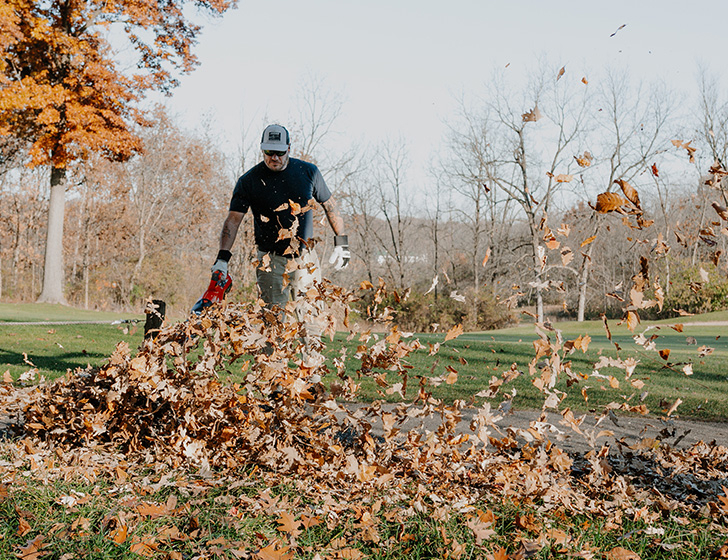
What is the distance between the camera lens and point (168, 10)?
64.2 feet

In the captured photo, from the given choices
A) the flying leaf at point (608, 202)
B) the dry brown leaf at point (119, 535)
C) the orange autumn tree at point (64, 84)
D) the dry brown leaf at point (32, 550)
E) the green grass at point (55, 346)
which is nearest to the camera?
the dry brown leaf at point (32, 550)

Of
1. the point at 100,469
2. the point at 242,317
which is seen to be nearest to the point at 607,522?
the point at 242,317

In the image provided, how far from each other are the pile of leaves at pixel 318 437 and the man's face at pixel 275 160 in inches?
53.5

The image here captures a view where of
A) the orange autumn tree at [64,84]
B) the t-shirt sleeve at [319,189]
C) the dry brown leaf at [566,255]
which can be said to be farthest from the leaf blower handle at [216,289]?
the orange autumn tree at [64,84]

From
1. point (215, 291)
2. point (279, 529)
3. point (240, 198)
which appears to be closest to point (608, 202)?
point (279, 529)

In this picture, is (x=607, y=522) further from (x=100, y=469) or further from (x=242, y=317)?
(x=100, y=469)

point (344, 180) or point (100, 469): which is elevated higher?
point (344, 180)

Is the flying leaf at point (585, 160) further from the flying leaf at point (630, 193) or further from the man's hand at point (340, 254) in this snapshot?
the man's hand at point (340, 254)

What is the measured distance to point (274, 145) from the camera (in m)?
4.49

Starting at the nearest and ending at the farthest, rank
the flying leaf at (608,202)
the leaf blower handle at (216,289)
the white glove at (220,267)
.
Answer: the flying leaf at (608,202) → the leaf blower handle at (216,289) → the white glove at (220,267)

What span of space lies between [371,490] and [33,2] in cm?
1947

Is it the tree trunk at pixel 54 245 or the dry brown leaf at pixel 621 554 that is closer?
the dry brown leaf at pixel 621 554

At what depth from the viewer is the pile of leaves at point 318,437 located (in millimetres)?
3047

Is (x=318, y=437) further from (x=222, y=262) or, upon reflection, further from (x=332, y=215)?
(x=332, y=215)
